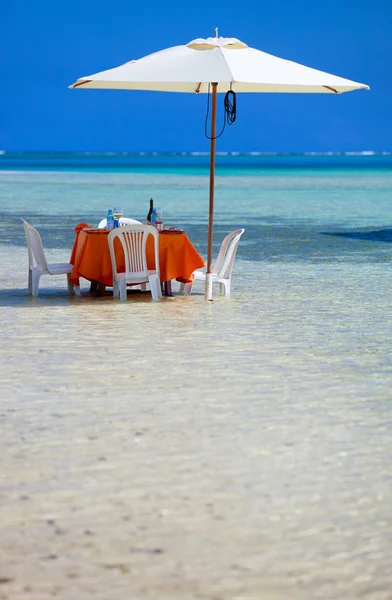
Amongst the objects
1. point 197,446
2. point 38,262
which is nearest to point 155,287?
point 38,262

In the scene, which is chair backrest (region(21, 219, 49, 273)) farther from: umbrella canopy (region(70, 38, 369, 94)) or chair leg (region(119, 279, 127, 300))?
umbrella canopy (region(70, 38, 369, 94))

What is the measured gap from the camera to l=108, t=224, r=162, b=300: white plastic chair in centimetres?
1056

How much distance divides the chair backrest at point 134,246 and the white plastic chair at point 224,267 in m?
0.77

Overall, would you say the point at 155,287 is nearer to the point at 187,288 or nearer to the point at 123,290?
the point at 123,290

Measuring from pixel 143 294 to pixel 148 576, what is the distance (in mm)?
8011

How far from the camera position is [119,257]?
10805mm

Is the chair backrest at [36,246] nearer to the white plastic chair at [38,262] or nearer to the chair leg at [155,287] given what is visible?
the white plastic chair at [38,262]

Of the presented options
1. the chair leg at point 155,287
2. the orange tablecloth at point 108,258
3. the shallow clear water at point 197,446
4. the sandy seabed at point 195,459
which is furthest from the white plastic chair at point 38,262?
the sandy seabed at point 195,459

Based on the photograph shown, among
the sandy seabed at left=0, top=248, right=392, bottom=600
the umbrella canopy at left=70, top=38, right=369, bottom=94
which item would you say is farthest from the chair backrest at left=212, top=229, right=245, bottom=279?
the umbrella canopy at left=70, top=38, right=369, bottom=94

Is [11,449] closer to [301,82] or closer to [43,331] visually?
[43,331]

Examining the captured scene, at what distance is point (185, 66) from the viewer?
10.6 metres

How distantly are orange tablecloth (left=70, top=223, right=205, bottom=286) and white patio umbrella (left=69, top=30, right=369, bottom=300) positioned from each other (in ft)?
0.83

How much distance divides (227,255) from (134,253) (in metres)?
1.10

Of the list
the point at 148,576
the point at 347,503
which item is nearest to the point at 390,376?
the point at 347,503
